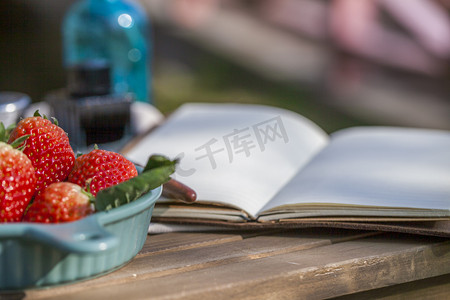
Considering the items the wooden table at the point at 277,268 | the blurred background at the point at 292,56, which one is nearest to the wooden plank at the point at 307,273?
the wooden table at the point at 277,268

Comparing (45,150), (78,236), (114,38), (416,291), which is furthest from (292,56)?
(78,236)

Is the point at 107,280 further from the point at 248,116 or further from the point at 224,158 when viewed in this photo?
the point at 248,116

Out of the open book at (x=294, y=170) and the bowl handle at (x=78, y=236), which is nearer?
the bowl handle at (x=78, y=236)

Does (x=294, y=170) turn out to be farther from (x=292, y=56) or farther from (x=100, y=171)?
(x=292, y=56)

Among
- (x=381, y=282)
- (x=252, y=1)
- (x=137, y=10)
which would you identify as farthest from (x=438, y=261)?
(x=252, y=1)

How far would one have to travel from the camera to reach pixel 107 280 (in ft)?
2.35

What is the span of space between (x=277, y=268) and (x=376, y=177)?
263 mm

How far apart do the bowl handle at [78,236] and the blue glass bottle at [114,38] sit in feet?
3.70

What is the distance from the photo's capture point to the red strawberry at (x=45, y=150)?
2.37 ft

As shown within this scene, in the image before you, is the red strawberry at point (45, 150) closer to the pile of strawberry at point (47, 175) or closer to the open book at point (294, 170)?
the pile of strawberry at point (47, 175)

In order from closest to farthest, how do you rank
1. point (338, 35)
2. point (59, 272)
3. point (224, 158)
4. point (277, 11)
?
point (59, 272), point (224, 158), point (338, 35), point (277, 11)

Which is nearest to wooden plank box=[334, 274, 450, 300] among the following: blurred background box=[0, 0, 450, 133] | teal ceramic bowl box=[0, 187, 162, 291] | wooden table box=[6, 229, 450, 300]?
wooden table box=[6, 229, 450, 300]

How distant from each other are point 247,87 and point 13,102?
2.68 meters

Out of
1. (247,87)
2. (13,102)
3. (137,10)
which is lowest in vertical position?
(247,87)
